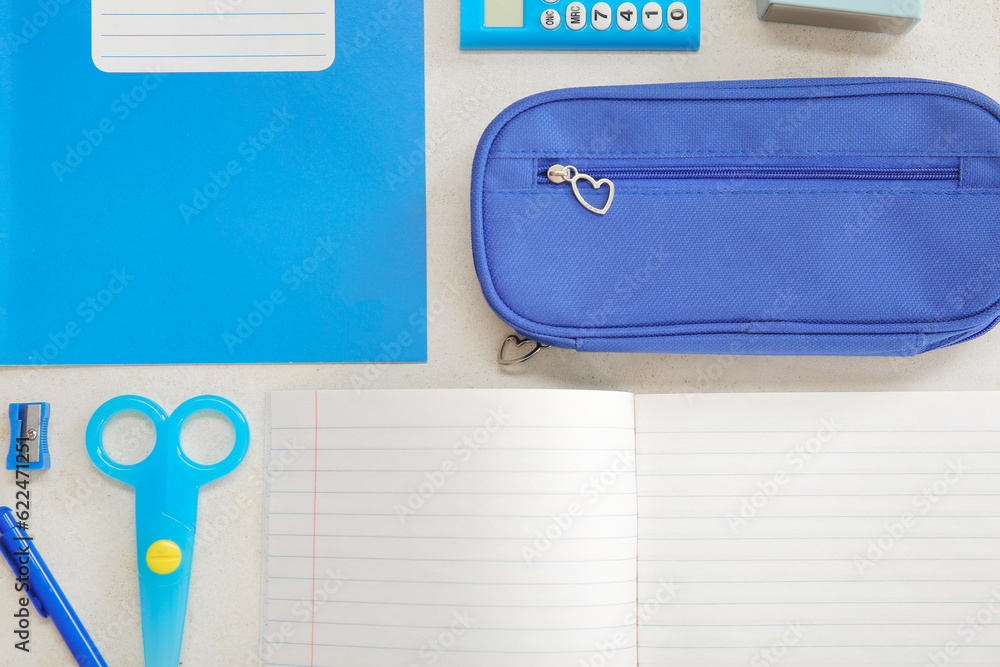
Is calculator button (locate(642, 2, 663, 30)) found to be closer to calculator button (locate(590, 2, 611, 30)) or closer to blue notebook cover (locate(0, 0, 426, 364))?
calculator button (locate(590, 2, 611, 30))

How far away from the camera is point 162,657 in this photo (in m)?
0.52

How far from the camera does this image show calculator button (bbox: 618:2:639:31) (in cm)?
56

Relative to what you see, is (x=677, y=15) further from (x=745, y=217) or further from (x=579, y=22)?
(x=745, y=217)

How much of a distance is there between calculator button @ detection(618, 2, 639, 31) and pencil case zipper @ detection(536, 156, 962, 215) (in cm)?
15

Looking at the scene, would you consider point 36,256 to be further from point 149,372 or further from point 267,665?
point 267,665

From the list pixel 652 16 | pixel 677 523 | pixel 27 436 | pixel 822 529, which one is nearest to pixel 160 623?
pixel 27 436

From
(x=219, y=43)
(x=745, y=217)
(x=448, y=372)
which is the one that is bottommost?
(x=448, y=372)

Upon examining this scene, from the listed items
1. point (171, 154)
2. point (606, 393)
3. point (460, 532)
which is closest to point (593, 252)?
point (606, 393)

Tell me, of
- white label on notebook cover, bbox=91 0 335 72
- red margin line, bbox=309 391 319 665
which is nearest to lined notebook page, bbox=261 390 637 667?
red margin line, bbox=309 391 319 665

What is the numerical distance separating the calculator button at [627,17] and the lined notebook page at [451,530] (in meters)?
0.35

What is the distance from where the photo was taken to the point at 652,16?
56cm

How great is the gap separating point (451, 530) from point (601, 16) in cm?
49

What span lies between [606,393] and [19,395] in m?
0.55

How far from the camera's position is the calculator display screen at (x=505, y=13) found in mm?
556
